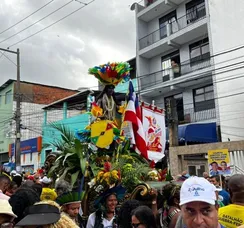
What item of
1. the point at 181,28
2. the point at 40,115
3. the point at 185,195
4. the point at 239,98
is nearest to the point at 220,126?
the point at 239,98

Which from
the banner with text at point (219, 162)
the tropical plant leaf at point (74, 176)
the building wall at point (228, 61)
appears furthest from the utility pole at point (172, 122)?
the tropical plant leaf at point (74, 176)

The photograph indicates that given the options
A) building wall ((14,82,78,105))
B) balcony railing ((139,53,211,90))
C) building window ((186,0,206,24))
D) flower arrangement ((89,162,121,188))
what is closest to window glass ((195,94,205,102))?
balcony railing ((139,53,211,90))

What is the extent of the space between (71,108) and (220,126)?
13088 mm

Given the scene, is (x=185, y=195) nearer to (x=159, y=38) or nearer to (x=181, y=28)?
(x=181, y=28)

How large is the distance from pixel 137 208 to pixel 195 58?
57.5ft

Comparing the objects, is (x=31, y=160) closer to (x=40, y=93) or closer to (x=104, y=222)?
(x=40, y=93)

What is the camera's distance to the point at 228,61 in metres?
18.5

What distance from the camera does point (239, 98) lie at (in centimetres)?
1747

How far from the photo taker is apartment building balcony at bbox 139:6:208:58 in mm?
18812

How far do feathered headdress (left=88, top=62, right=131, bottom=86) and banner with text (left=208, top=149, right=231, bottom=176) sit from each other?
18.2 ft

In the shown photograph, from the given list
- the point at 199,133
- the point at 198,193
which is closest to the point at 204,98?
the point at 199,133

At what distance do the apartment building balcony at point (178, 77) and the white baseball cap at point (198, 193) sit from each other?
615 inches

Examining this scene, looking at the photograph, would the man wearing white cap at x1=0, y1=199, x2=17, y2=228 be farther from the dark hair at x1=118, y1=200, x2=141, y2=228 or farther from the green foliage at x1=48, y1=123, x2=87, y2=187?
the green foliage at x1=48, y1=123, x2=87, y2=187

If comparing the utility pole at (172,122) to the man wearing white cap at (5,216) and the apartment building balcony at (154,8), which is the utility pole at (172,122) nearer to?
the apartment building balcony at (154,8)
